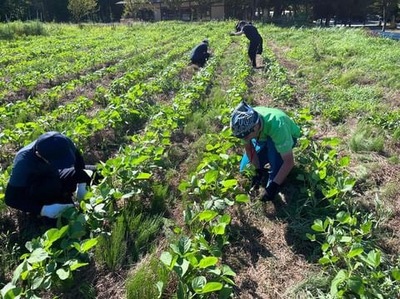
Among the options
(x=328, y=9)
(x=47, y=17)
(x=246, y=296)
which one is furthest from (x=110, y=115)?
(x=47, y=17)

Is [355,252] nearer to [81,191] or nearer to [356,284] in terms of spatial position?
[356,284]

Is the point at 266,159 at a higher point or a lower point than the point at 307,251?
higher

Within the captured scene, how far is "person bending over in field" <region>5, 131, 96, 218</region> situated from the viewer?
9.36 ft

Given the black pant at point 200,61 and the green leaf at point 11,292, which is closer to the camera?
the green leaf at point 11,292

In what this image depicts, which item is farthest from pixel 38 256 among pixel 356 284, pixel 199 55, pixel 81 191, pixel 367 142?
pixel 199 55

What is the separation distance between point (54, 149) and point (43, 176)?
0.47 metres

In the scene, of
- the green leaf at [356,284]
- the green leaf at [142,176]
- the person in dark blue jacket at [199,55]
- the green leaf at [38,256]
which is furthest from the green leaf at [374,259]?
the person in dark blue jacket at [199,55]

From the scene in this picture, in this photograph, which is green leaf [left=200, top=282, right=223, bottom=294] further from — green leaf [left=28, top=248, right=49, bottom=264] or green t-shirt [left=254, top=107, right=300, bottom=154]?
green t-shirt [left=254, top=107, right=300, bottom=154]

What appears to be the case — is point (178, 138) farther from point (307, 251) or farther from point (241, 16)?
point (241, 16)

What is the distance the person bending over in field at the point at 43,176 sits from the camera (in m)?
2.85

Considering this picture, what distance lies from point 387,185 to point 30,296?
130 inches

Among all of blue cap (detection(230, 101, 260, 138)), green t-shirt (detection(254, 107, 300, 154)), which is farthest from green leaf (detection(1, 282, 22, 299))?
green t-shirt (detection(254, 107, 300, 154))

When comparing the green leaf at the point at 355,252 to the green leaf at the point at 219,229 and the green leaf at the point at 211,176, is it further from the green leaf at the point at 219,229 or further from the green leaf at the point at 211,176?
the green leaf at the point at 211,176

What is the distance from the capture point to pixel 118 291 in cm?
260
